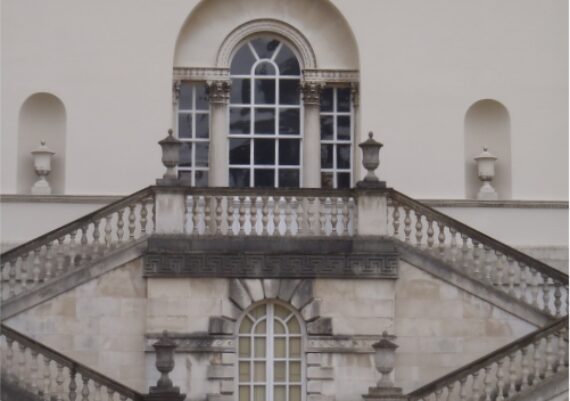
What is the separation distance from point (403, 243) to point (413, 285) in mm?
635

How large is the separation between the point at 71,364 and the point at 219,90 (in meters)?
7.52

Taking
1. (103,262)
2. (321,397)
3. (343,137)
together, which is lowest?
(321,397)

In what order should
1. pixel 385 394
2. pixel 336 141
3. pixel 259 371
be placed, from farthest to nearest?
pixel 336 141 → pixel 259 371 → pixel 385 394

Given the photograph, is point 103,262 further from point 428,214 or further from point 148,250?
point 428,214

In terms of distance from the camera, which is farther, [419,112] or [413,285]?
[419,112]

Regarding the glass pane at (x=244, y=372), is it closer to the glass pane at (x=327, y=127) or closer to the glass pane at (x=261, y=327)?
the glass pane at (x=261, y=327)

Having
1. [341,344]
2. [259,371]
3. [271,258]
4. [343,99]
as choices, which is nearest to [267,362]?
[259,371]

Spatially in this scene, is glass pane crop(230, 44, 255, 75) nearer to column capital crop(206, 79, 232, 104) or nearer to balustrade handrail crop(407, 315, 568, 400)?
column capital crop(206, 79, 232, 104)

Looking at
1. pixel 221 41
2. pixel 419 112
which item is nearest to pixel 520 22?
pixel 419 112

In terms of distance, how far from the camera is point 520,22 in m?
34.2

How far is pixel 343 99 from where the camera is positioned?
114ft

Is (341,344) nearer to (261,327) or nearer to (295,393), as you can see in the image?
(295,393)

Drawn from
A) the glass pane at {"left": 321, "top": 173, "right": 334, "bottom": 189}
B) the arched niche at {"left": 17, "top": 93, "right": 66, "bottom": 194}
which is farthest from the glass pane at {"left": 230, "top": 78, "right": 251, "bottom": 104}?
the arched niche at {"left": 17, "top": 93, "right": 66, "bottom": 194}

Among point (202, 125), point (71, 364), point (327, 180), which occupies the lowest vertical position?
point (71, 364)
